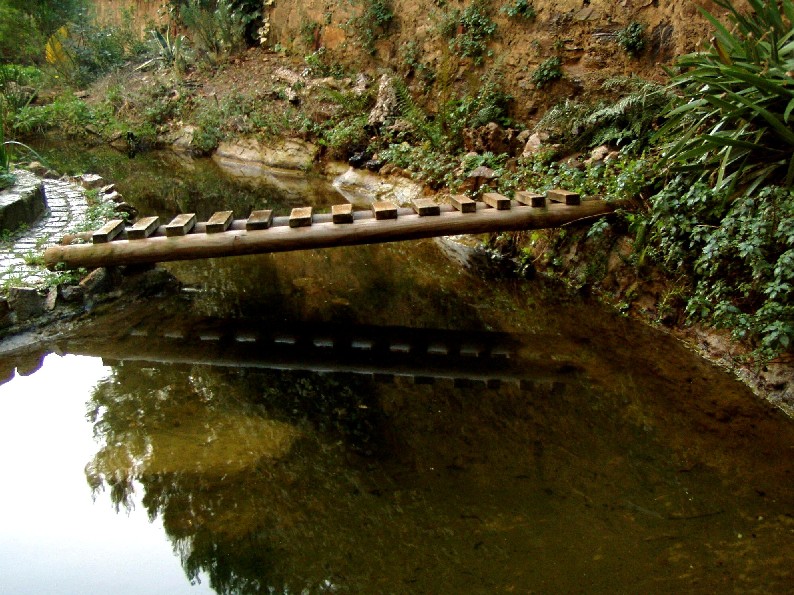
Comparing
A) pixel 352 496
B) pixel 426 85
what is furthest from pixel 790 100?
pixel 426 85

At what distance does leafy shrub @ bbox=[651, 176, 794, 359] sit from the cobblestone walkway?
4909 millimetres

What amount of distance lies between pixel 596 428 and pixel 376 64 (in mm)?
9335

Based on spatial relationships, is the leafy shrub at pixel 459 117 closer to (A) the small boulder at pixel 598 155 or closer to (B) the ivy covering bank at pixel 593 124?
(B) the ivy covering bank at pixel 593 124

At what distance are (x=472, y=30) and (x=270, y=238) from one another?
584 cm

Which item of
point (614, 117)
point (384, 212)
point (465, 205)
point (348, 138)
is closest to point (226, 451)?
point (384, 212)

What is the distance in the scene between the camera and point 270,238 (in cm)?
509

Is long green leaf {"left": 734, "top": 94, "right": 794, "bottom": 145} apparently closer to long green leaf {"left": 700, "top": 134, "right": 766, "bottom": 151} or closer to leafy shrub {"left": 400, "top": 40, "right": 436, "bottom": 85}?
long green leaf {"left": 700, "top": 134, "right": 766, "bottom": 151}

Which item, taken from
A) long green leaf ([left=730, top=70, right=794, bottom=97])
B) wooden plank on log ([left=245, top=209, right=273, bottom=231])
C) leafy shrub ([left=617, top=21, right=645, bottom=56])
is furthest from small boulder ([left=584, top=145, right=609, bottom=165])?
wooden plank on log ([left=245, top=209, right=273, bottom=231])

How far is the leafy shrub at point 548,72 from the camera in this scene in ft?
26.7

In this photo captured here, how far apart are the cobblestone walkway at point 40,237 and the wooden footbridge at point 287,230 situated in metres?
0.27

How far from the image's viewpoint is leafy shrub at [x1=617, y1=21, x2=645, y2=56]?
7.30 metres

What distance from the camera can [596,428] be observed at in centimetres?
373

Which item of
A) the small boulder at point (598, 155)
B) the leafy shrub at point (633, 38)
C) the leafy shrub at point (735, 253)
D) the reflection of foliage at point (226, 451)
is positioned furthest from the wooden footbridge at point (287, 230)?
the leafy shrub at point (633, 38)

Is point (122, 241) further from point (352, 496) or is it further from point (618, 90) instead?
point (618, 90)
